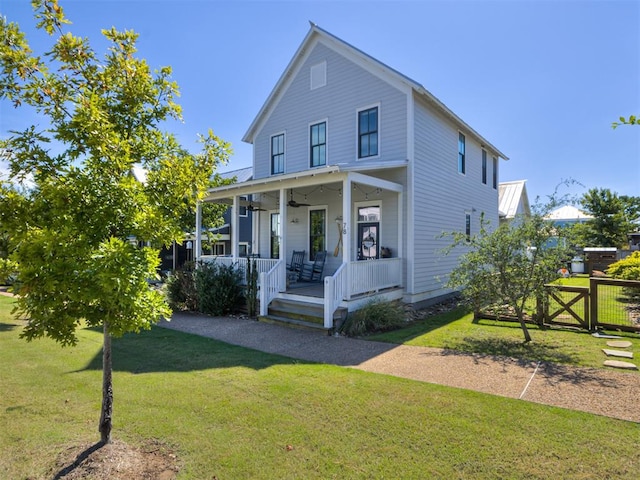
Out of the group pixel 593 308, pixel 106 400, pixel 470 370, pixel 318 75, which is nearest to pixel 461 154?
pixel 318 75

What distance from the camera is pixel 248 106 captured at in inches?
648

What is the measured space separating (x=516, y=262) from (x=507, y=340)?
1652mm

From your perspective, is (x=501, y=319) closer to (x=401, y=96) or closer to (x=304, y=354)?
(x=304, y=354)

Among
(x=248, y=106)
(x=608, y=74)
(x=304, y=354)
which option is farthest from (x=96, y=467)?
(x=608, y=74)

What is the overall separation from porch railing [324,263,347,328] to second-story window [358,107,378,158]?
458 centimetres

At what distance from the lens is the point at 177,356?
6.40 metres

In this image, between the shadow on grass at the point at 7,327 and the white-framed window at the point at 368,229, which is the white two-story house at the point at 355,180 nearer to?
the white-framed window at the point at 368,229

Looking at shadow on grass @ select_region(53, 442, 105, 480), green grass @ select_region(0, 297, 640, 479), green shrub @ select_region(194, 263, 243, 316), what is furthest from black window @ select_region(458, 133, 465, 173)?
shadow on grass @ select_region(53, 442, 105, 480)

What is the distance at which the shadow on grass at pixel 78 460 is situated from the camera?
299cm

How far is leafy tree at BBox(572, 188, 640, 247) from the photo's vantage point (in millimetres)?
27531

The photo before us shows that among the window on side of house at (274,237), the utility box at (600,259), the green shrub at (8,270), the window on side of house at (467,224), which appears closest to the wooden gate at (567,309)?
the window on side of house at (467,224)

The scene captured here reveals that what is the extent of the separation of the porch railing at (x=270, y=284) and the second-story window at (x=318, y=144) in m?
4.52

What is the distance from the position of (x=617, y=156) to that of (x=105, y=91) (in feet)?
89.4

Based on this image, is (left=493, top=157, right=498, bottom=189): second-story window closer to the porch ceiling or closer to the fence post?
the porch ceiling
